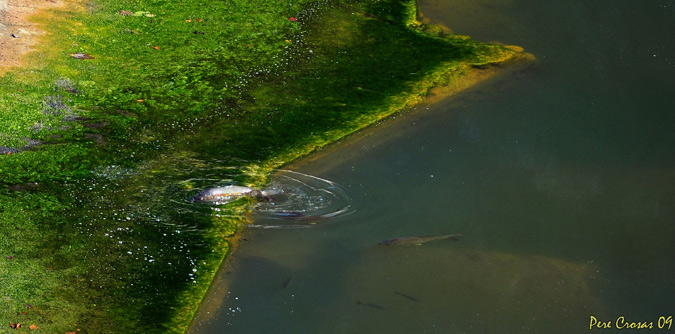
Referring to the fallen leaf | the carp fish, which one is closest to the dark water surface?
the carp fish

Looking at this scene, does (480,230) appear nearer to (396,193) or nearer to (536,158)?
(396,193)

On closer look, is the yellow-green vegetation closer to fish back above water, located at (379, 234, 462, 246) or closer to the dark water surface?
the dark water surface

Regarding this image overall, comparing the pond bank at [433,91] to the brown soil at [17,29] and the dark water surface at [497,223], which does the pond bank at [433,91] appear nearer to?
the dark water surface at [497,223]

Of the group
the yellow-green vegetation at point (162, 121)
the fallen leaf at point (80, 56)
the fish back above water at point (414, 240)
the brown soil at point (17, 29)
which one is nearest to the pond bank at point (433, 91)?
the yellow-green vegetation at point (162, 121)

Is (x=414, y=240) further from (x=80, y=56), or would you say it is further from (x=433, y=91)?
(x=80, y=56)

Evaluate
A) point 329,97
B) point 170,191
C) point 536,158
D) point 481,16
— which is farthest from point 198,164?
point 481,16
